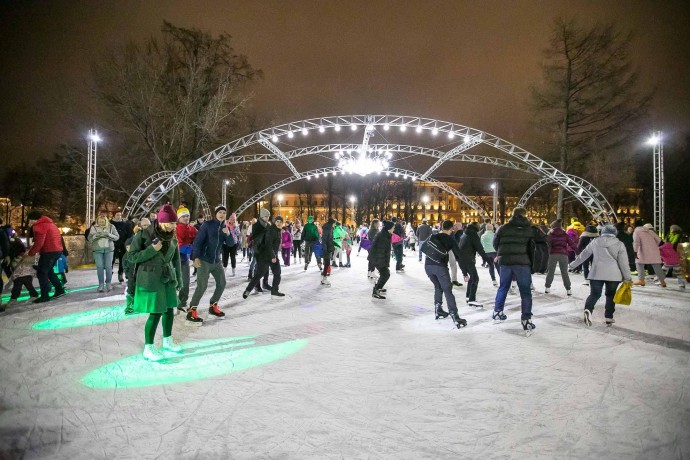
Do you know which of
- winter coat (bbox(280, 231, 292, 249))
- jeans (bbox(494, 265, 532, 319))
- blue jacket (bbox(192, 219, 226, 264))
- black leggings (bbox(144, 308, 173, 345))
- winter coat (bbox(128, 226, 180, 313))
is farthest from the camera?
winter coat (bbox(280, 231, 292, 249))

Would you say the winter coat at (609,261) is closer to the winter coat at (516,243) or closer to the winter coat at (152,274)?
the winter coat at (516,243)

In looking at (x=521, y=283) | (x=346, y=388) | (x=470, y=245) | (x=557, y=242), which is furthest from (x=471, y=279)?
(x=346, y=388)

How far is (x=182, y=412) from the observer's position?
3.29 metres

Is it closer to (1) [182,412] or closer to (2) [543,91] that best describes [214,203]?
(2) [543,91]

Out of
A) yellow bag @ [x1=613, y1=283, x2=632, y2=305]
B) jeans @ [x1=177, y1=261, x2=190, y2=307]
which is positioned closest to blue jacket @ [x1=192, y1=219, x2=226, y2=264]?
jeans @ [x1=177, y1=261, x2=190, y2=307]

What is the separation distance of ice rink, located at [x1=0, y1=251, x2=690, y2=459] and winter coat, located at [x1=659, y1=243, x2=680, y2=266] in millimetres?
5646

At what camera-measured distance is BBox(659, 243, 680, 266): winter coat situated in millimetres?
11531

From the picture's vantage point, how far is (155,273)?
4.46 meters

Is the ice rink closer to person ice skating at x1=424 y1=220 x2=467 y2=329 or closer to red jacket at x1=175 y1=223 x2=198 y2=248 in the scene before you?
person ice skating at x1=424 y1=220 x2=467 y2=329

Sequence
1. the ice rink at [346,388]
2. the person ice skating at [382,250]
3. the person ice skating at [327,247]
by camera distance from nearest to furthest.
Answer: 1. the ice rink at [346,388]
2. the person ice skating at [382,250]
3. the person ice skating at [327,247]

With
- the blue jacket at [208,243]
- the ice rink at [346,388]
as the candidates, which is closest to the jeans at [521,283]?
the ice rink at [346,388]

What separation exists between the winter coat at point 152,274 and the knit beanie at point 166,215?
0.13 meters

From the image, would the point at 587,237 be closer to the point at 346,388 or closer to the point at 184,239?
the point at 346,388

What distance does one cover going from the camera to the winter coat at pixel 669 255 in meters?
11.5
